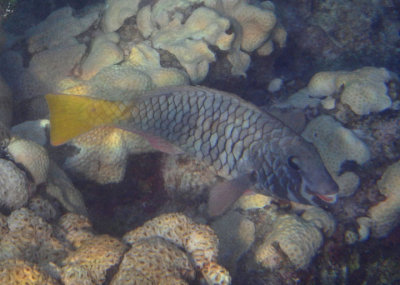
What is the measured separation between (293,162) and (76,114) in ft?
6.11

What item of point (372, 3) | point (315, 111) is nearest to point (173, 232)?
point (315, 111)

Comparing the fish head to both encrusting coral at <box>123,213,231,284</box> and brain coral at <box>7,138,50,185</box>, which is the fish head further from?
brain coral at <box>7,138,50,185</box>

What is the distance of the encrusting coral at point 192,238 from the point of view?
2.12 meters

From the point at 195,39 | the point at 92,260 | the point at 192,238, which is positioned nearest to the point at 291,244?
the point at 192,238

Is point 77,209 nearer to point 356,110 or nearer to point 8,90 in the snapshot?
point 8,90

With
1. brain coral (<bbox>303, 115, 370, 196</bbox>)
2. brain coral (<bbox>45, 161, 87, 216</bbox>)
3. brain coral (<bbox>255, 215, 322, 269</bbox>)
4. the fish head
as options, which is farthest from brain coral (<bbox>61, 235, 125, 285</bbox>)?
brain coral (<bbox>303, 115, 370, 196</bbox>)

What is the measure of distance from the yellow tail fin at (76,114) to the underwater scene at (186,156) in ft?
0.03

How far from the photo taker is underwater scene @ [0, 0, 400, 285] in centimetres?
220

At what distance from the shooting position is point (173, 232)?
2.30 metres

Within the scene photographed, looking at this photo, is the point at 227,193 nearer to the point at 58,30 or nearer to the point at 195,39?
the point at 195,39

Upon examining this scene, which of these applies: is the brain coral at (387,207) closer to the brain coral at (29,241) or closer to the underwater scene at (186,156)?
the underwater scene at (186,156)

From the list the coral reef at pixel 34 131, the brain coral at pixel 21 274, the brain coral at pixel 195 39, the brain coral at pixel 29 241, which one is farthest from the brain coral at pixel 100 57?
the brain coral at pixel 21 274

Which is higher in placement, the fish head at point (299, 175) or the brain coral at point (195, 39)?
the brain coral at point (195, 39)

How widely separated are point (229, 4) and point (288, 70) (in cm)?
168
